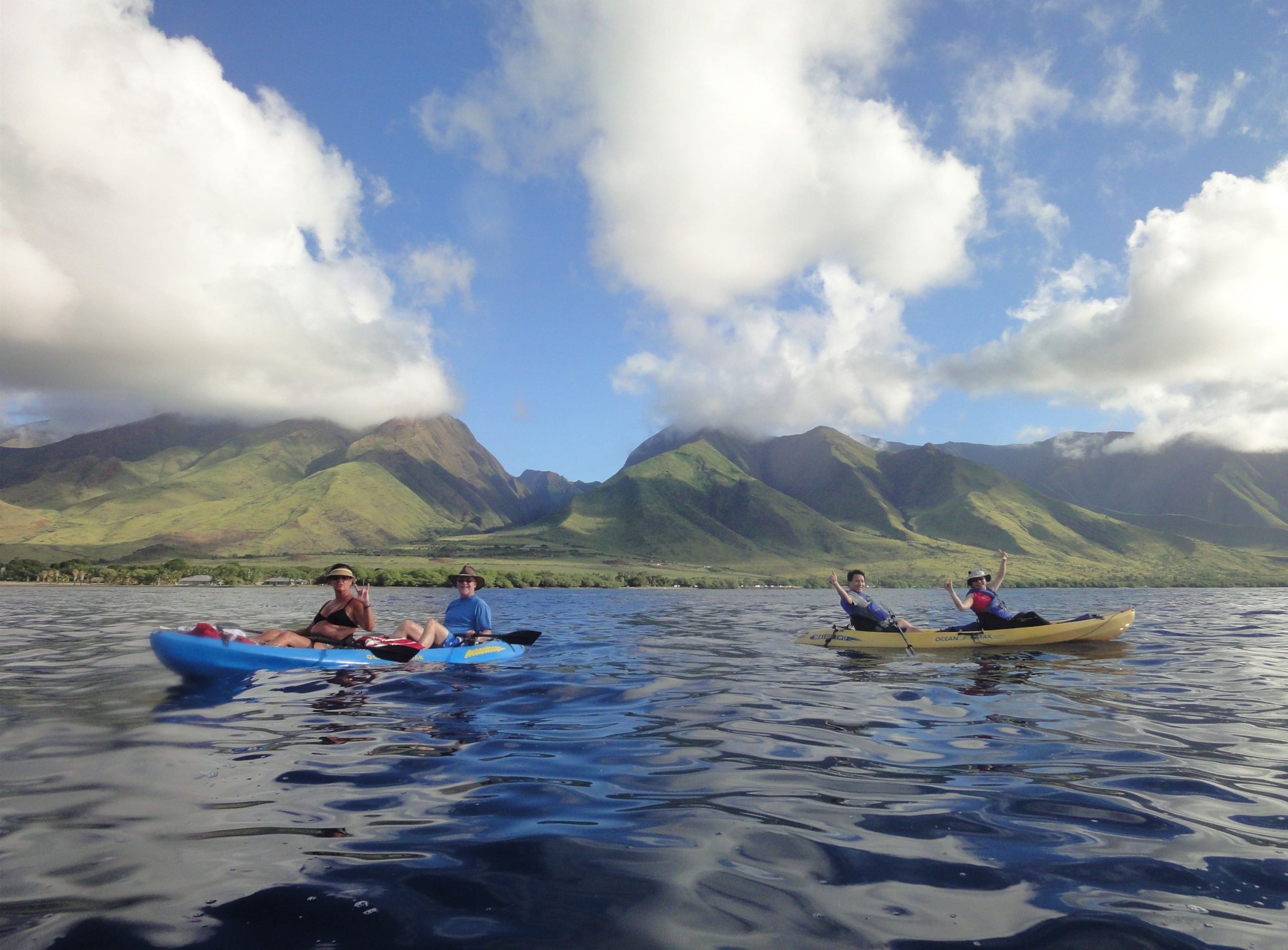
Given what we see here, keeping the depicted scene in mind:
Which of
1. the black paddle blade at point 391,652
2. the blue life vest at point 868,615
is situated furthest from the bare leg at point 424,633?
the blue life vest at point 868,615

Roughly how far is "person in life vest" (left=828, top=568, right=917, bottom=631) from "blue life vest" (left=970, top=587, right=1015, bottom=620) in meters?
2.22

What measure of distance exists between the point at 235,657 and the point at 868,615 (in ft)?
63.7

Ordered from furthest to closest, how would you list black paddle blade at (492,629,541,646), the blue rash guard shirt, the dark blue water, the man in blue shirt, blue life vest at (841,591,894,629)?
blue life vest at (841,591,894,629) → black paddle blade at (492,629,541,646) → the blue rash guard shirt → the man in blue shirt → the dark blue water

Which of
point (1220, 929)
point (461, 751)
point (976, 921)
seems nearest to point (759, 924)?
point (976, 921)

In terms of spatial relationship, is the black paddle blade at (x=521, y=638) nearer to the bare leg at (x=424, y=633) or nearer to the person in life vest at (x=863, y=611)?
the bare leg at (x=424, y=633)

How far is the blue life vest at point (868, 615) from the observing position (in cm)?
2450

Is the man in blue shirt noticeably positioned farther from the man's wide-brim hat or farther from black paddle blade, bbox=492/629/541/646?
black paddle blade, bbox=492/629/541/646

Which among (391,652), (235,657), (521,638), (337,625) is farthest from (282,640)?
(521,638)

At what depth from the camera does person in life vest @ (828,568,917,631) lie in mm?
24141

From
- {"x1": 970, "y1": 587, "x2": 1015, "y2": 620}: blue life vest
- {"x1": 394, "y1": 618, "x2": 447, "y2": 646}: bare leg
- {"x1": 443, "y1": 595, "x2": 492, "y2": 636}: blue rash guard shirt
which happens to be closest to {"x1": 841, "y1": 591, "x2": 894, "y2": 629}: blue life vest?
{"x1": 970, "y1": 587, "x2": 1015, "y2": 620}: blue life vest

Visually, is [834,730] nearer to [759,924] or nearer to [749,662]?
[759,924]

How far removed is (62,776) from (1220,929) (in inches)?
466

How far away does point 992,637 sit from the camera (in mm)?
22828

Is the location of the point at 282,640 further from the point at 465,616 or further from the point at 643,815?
the point at 643,815
